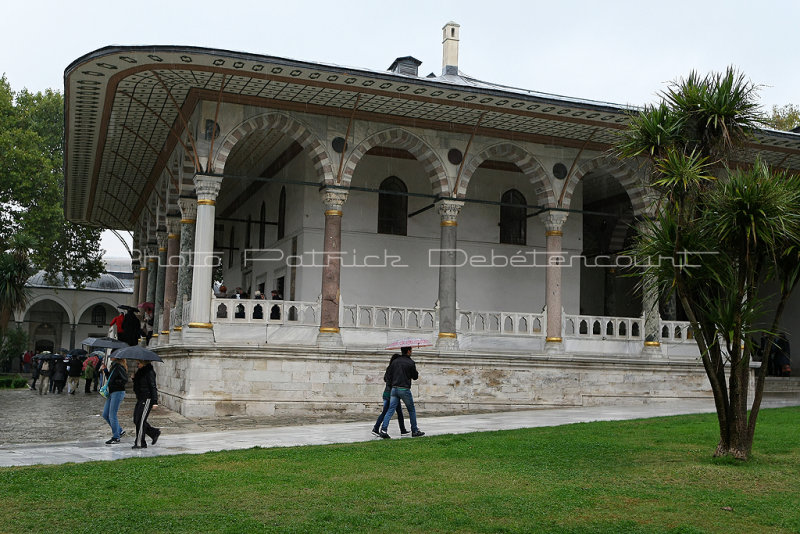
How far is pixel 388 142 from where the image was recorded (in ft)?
53.8

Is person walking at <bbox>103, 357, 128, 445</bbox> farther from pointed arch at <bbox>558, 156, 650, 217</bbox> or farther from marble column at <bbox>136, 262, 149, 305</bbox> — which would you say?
marble column at <bbox>136, 262, 149, 305</bbox>

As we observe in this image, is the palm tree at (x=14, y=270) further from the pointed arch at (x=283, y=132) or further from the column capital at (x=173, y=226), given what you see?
the pointed arch at (x=283, y=132)

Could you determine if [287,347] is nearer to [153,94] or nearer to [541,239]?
[153,94]

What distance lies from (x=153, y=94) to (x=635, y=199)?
9742 mm

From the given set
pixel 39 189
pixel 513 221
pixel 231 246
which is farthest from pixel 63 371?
pixel 513 221

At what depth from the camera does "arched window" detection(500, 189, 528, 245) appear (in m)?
19.7

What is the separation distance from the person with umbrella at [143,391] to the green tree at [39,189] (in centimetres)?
2151

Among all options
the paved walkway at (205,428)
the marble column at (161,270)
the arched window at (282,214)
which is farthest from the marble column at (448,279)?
the marble column at (161,270)

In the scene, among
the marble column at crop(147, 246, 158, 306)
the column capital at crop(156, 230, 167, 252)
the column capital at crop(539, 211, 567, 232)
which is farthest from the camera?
the marble column at crop(147, 246, 158, 306)

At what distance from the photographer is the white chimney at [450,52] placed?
20.3 metres

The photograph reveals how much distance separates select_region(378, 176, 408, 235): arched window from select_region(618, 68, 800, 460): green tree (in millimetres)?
9923

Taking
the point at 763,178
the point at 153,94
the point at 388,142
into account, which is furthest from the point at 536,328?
the point at 763,178

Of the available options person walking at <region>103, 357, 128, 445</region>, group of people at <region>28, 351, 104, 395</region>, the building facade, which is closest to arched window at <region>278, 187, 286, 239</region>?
the building facade

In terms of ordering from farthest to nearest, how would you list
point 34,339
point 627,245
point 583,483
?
point 34,339
point 627,245
point 583,483
